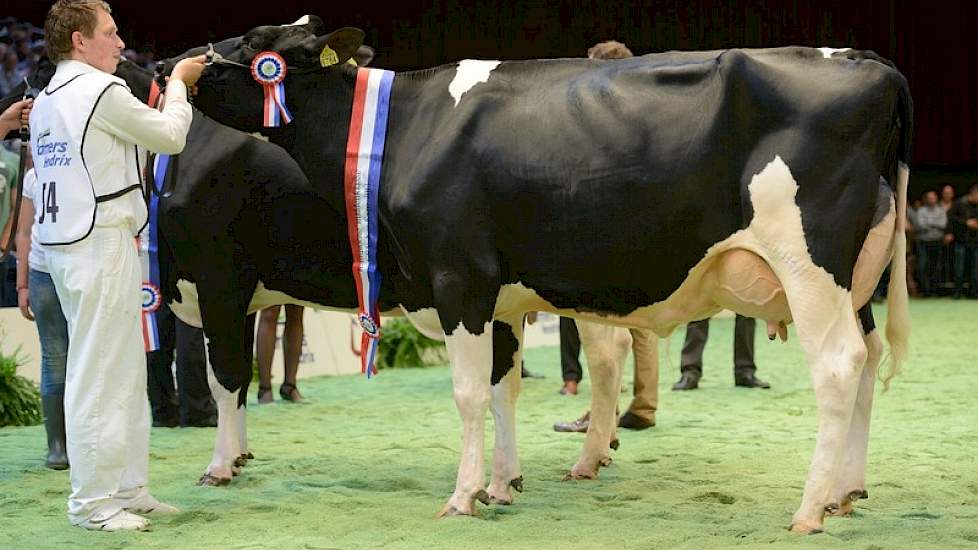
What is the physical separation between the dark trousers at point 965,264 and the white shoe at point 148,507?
20.2 m

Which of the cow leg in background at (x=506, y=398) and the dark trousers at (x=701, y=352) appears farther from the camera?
the dark trousers at (x=701, y=352)

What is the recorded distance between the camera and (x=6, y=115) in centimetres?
592

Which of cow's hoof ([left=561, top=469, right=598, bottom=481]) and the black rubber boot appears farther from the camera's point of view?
the black rubber boot

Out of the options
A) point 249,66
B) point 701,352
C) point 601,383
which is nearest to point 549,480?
point 601,383

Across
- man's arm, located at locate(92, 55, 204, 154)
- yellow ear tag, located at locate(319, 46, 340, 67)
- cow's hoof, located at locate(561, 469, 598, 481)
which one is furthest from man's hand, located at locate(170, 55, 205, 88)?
cow's hoof, located at locate(561, 469, 598, 481)

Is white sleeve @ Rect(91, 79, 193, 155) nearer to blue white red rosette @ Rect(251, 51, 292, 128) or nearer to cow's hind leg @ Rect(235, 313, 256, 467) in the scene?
blue white red rosette @ Rect(251, 51, 292, 128)

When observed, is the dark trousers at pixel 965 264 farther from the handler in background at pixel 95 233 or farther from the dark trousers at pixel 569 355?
the handler in background at pixel 95 233

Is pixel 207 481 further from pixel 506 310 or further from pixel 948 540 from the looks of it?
pixel 948 540

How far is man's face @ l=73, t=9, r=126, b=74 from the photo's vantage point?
500cm

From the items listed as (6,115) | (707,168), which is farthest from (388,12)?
(707,168)

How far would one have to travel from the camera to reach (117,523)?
4895 millimetres

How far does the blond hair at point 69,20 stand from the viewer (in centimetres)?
496

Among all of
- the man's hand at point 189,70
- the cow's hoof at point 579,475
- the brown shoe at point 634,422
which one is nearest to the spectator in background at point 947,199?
the brown shoe at point 634,422

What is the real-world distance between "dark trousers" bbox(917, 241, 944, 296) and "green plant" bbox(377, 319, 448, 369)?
1402 centimetres
